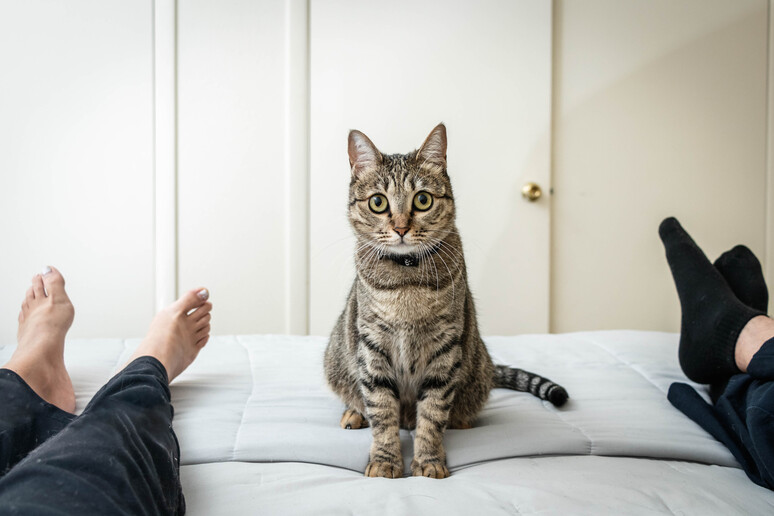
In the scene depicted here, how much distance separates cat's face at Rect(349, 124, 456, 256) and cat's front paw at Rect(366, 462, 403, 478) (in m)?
0.38

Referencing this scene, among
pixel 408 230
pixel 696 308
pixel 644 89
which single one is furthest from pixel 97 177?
pixel 644 89

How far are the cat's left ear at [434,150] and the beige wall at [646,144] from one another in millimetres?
1546

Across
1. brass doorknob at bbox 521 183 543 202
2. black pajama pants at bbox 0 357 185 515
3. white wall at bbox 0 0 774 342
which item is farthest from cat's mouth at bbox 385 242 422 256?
brass doorknob at bbox 521 183 543 202

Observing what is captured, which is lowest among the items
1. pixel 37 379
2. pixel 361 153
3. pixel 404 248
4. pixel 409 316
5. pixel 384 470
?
pixel 384 470

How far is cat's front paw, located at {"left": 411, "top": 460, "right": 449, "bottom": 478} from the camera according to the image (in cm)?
92

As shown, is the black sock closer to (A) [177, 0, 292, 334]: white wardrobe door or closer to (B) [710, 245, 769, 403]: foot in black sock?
(B) [710, 245, 769, 403]: foot in black sock

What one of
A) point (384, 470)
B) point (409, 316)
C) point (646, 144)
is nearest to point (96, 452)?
point (384, 470)

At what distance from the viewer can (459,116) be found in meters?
2.46

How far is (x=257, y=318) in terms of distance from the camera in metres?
2.45

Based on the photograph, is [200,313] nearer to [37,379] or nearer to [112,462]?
[37,379]

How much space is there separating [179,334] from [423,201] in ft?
2.18

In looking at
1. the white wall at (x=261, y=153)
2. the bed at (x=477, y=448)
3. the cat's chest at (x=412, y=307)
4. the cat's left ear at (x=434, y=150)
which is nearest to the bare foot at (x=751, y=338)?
the bed at (x=477, y=448)

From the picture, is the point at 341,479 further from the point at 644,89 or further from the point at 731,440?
the point at 644,89

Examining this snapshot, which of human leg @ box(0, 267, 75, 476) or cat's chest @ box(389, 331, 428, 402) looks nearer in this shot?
human leg @ box(0, 267, 75, 476)
